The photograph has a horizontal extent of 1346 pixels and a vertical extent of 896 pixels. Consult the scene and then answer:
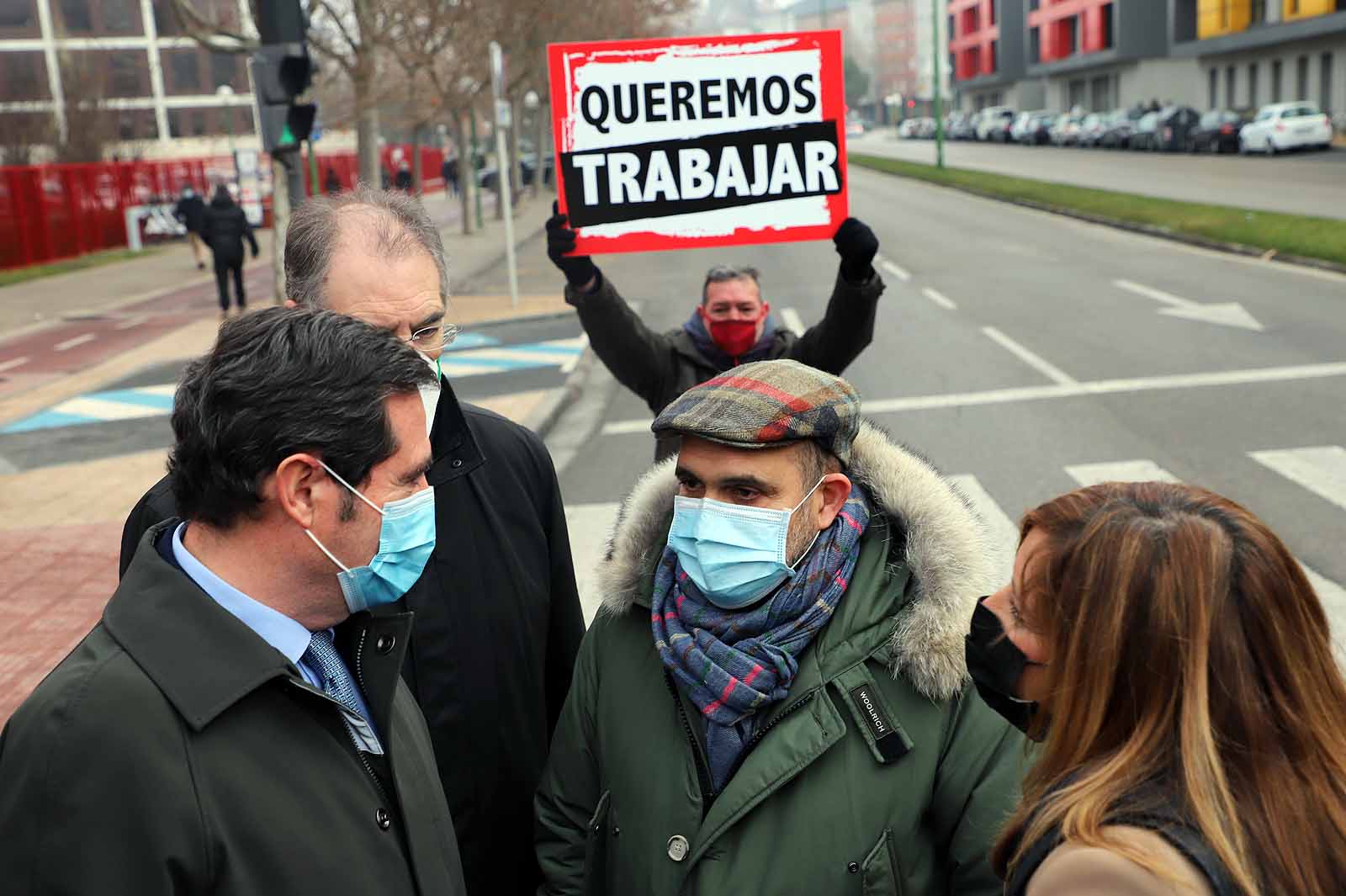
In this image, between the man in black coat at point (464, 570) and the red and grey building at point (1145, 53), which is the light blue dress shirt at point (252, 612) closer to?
the man in black coat at point (464, 570)

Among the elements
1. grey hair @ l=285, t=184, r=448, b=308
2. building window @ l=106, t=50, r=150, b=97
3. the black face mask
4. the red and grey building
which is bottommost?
the black face mask

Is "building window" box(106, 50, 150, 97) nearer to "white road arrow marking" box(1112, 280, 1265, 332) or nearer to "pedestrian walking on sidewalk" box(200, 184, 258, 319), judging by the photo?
"pedestrian walking on sidewalk" box(200, 184, 258, 319)

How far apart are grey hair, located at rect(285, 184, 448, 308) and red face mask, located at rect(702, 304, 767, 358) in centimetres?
244

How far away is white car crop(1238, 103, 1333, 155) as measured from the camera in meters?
41.4

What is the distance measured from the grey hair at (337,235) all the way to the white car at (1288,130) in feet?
146

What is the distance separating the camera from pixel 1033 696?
206 centimetres

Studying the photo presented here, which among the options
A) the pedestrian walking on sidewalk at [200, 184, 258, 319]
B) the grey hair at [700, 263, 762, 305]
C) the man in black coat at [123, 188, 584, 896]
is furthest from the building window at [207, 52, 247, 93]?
the man in black coat at [123, 188, 584, 896]

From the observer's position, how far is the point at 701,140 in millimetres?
4820

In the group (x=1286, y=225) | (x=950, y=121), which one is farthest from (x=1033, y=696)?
(x=950, y=121)

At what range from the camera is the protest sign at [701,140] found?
186 inches

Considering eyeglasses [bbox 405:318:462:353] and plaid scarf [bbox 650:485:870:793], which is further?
eyeglasses [bbox 405:318:462:353]

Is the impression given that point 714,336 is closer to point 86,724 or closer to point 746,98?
point 746,98

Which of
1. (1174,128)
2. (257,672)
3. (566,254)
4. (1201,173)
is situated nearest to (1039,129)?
(1174,128)

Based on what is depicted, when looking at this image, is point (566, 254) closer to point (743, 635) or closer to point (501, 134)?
point (743, 635)
